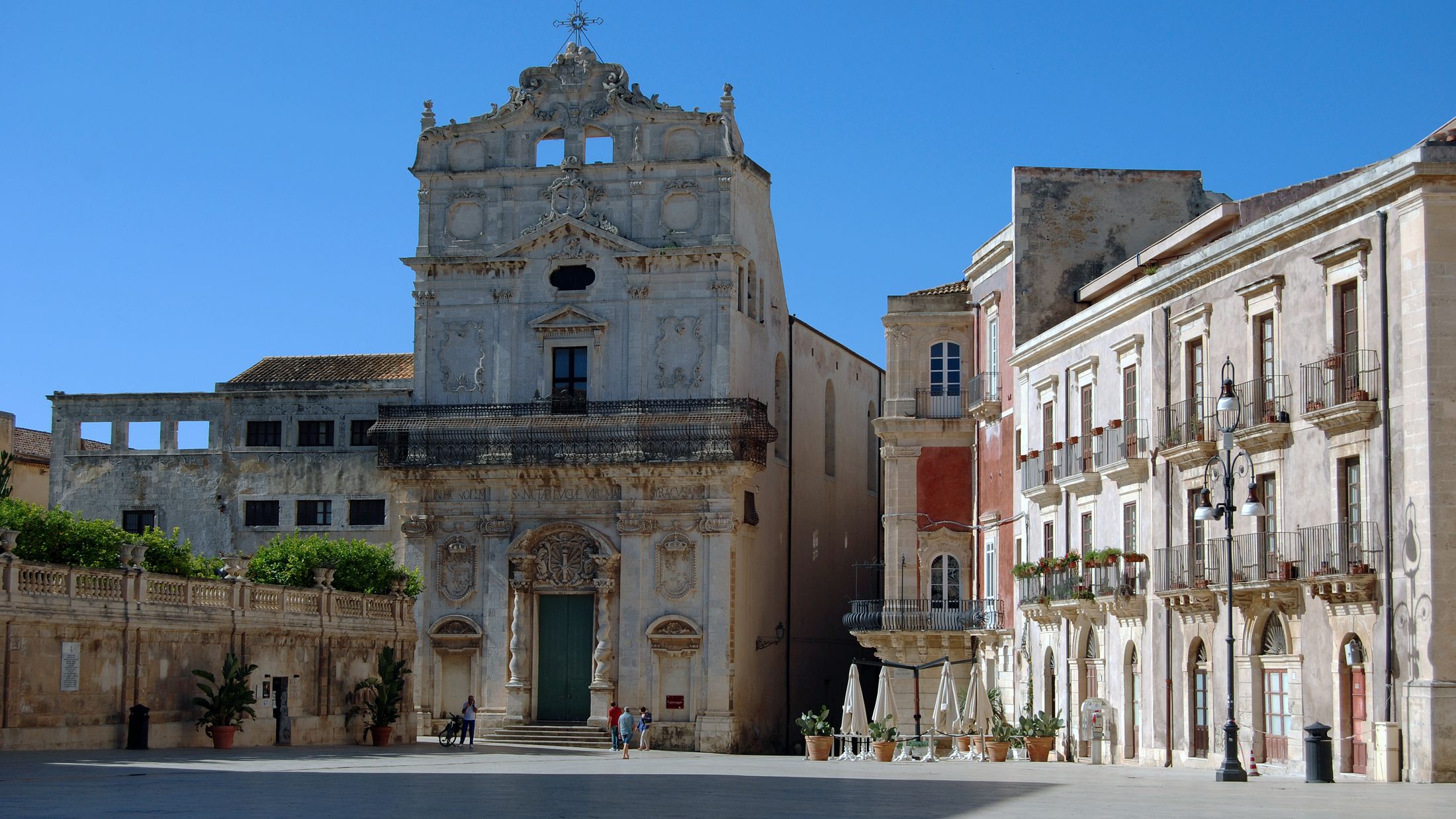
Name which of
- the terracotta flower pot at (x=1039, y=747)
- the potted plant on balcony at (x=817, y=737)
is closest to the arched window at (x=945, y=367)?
the potted plant on balcony at (x=817, y=737)

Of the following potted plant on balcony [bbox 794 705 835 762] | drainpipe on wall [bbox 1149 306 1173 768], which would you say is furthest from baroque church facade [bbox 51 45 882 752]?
drainpipe on wall [bbox 1149 306 1173 768]

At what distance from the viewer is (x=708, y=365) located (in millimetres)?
53219

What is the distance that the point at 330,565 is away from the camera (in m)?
49.8

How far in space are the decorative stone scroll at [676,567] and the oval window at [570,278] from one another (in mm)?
7611

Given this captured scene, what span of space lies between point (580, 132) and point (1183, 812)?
3674 centimetres

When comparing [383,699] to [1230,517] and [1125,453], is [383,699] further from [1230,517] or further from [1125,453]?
[1230,517]

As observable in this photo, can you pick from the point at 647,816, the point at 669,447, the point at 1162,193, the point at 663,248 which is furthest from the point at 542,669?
the point at 647,816

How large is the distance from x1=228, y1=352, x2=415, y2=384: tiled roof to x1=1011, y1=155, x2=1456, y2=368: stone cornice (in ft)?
73.8

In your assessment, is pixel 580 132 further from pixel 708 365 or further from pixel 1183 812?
pixel 1183 812

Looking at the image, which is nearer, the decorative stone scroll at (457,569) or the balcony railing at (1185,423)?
the balcony railing at (1185,423)

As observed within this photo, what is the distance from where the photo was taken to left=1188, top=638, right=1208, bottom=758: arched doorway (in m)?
34.5

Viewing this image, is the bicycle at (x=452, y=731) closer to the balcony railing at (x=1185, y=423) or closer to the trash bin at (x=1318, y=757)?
the balcony railing at (x=1185, y=423)

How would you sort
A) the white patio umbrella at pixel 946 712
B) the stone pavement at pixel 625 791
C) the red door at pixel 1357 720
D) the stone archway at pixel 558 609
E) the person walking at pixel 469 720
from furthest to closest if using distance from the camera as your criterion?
the stone archway at pixel 558 609
the person walking at pixel 469 720
the white patio umbrella at pixel 946 712
the red door at pixel 1357 720
the stone pavement at pixel 625 791

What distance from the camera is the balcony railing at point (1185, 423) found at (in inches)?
1340
